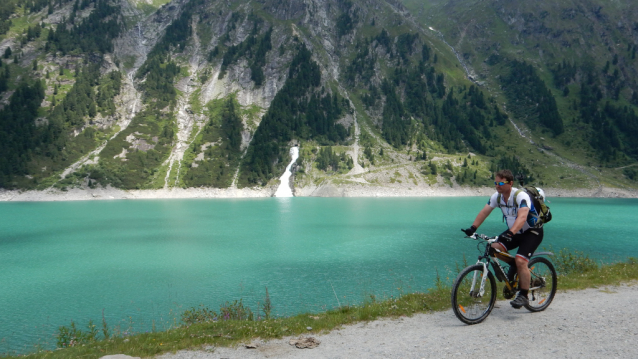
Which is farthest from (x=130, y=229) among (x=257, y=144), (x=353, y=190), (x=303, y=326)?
(x=257, y=144)

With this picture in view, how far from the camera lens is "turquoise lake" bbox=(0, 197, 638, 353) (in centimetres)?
1833

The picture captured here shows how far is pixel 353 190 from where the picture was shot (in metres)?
139

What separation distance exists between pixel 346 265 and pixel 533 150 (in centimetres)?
19609

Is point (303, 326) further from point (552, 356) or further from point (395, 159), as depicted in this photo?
point (395, 159)

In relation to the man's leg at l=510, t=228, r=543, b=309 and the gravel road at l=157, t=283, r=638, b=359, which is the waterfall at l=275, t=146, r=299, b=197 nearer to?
the gravel road at l=157, t=283, r=638, b=359

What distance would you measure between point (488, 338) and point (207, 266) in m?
25.4

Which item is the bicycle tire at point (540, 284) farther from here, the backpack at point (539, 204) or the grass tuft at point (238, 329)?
the grass tuft at point (238, 329)

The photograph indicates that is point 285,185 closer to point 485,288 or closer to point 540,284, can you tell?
point 540,284

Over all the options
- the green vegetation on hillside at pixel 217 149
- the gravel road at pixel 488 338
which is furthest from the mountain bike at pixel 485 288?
the green vegetation on hillside at pixel 217 149

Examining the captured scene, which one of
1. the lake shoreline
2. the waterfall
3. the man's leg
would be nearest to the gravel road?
the man's leg

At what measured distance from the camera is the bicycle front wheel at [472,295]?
862 centimetres

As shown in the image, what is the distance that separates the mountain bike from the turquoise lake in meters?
8.17

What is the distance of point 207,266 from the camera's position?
95.2ft

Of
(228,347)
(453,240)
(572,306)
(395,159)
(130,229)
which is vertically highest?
(395,159)
